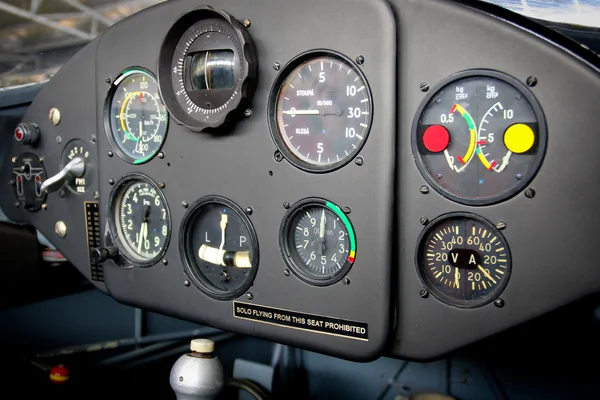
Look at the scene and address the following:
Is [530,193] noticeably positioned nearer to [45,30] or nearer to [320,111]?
[320,111]

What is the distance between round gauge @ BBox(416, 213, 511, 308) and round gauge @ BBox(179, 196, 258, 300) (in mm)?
569

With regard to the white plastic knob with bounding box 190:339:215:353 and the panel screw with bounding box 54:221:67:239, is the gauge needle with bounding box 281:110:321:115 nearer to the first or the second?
the white plastic knob with bounding box 190:339:215:353

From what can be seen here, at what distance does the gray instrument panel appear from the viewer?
1403mm

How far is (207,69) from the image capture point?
1873mm

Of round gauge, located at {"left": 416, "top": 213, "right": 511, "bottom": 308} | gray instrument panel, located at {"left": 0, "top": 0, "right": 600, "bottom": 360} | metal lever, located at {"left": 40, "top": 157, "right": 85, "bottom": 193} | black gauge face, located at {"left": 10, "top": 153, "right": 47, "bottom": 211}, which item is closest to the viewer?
gray instrument panel, located at {"left": 0, "top": 0, "right": 600, "bottom": 360}

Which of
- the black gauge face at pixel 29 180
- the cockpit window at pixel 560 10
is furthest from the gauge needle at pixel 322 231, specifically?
the black gauge face at pixel 29 180

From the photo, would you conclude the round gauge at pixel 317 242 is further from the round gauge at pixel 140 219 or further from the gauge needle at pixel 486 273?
the round gauge at pixel 140 219

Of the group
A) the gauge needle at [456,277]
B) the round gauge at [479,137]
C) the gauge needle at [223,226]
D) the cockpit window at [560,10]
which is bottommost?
the gauge needle at [456,277]

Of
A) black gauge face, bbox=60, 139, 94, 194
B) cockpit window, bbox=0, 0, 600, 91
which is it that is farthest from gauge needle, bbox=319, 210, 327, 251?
cockpit window, bbox=0, 0, 600, 91

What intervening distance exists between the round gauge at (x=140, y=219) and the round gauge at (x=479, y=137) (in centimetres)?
99

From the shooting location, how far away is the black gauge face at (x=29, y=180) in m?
2.51

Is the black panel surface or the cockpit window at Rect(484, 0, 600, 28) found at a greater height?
the cockpit window at Rect(484, 0, 600, 28)

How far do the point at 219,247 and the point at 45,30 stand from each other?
1745 millimetres

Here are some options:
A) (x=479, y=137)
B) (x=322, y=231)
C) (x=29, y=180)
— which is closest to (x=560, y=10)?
(x=479, y=137)
